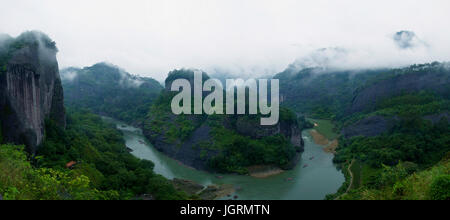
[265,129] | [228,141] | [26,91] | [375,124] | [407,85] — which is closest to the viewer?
[26,91]

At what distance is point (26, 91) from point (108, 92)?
86.3 meters

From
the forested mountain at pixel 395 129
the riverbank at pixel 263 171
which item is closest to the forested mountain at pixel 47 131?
the riverbank at pixel 263 171

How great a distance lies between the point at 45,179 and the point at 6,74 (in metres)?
20.6

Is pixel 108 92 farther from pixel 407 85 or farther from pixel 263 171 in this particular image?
pixel 407 85

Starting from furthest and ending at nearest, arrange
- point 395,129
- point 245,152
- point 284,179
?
point 395,129 < point 245,152 < point 284,179

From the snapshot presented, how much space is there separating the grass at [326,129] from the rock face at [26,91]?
51.2 meters

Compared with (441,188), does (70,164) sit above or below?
above

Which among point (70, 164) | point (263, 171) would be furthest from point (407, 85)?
point (70, 164)

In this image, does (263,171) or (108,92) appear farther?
(108,92)

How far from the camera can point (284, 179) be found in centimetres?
3947

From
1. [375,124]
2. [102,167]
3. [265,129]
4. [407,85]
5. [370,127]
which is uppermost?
[407,85]

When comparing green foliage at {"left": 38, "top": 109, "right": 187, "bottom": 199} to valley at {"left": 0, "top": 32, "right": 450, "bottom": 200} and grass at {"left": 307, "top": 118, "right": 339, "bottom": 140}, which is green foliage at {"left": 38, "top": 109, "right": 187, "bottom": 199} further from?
grass at {"left": 307, "top": 118, "right": 339, "bottom": 140}

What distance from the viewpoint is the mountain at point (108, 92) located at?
91.6 meters

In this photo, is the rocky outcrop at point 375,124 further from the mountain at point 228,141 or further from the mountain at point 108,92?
the mountain at point 108,92
